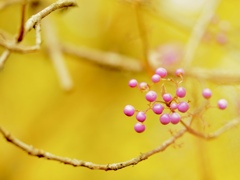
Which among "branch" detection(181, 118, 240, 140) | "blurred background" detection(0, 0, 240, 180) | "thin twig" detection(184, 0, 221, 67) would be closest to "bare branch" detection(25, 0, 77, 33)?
"branch" detection(181, 118, 240, 140)

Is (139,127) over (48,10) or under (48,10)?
under

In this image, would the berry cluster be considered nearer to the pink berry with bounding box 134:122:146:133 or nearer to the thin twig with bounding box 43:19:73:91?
the pink berry with bounding box 134:122:146:133

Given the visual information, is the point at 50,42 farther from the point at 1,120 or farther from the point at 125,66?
the point at 1,120

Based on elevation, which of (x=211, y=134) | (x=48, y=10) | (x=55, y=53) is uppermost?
(x=48, y=10)

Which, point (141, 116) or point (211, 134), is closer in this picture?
point (141, 116)

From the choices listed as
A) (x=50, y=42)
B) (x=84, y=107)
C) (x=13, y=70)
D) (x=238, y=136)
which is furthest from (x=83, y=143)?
(x=238, y=136)

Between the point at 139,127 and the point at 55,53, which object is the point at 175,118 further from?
the point at 55,53

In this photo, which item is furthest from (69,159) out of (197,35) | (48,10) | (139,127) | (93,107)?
(93,107)

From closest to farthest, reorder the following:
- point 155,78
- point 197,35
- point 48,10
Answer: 1. point 48,10
2. point 155,78
3. point 197,35

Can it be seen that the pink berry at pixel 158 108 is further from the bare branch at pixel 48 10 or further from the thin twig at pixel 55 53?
the thin twig at pixel 55 53

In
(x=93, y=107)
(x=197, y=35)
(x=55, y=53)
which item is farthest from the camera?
(x=93, y=107)

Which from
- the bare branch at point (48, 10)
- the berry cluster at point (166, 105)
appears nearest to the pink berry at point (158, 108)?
the berry cluster at point (166, 105)
